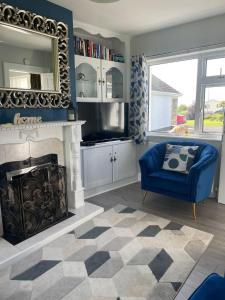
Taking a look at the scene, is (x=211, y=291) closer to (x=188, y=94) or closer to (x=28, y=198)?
(x=28, y=198)

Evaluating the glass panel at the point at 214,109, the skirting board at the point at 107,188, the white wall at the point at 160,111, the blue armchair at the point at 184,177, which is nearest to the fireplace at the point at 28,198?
the skirting board at the point at 107,188

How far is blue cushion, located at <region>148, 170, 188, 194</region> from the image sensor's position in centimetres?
274

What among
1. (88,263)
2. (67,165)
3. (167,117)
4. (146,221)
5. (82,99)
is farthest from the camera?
(167,117)

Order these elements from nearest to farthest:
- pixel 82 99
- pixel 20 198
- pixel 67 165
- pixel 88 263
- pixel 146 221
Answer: pixel 88 263 < pixel 20 198 < pixel 146 221 < pixel 67 165 < pixel 82 99

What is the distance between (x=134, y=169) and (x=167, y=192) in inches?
48.9

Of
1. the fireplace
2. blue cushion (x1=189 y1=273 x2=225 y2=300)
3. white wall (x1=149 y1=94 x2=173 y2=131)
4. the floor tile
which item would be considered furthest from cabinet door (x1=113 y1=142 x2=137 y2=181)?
blue cushion (x1=189 y1=273 x2=225 y2=300)

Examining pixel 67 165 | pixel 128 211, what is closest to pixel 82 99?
pixel 67 165

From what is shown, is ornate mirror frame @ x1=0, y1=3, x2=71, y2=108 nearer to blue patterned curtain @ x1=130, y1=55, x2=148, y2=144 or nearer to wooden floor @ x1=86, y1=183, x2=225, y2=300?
blue patterned curtain @ x1=130, y1=55, x2=148, y2=144

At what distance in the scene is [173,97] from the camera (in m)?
3.73

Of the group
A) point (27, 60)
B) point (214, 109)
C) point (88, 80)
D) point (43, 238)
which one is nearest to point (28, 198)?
point (43, 238)

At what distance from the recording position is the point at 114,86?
12.5 feet

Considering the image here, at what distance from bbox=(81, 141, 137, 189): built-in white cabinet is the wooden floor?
215 millimetres

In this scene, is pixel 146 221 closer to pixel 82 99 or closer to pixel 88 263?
pixel 88 263

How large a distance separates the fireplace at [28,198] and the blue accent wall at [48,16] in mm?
499
